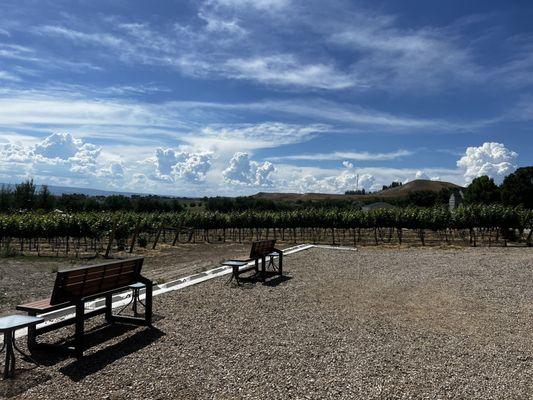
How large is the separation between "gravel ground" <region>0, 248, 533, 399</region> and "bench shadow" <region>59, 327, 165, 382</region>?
14 millimetres

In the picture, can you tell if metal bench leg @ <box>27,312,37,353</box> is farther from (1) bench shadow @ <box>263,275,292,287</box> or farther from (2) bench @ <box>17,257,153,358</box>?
(1) bench shadow @ <box>263,275,292,287</box>

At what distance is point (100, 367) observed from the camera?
4.97 m

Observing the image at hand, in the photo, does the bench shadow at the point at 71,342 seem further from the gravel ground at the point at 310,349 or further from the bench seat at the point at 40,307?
the bench seat at the point at 40,307

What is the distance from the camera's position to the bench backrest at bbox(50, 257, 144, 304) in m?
5.28

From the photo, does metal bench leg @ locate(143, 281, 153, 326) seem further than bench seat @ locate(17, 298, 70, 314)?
Yes

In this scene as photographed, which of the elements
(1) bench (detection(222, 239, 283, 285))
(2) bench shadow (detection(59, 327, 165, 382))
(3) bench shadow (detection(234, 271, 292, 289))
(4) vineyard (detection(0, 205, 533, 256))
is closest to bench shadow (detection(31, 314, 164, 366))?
(2) bench shadow (detection(59, 327, 165, 382))

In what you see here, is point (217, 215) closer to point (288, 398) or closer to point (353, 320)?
point (353, 320)

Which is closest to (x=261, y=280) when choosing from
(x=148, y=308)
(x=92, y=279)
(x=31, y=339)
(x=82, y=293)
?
(x=148, y=308)

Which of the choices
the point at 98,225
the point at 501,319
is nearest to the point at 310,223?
the point at 98,225

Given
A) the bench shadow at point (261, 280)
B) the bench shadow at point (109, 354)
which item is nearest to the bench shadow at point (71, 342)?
the bench shadow at point (109, 354)

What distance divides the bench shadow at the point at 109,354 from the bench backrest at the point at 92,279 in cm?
73

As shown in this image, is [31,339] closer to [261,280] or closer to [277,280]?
[261,280]

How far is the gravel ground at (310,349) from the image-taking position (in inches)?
178

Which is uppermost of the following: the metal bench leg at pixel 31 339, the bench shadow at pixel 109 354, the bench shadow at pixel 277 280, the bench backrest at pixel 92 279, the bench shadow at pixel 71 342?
the bench backrest at pixel 92 279
